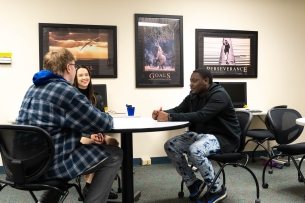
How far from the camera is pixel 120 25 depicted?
4184mm

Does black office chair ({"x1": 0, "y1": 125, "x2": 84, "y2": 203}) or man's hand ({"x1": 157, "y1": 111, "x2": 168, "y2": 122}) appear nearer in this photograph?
black office chair ({"x1": 0, "y1": 125, "x2": 84, "y2": 203})

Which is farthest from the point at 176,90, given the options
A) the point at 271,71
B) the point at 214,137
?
the point at 214,137

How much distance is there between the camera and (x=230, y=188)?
10.3 ft

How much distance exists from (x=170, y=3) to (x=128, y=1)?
586 millimetres

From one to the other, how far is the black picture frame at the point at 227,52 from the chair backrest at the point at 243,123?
1768 millimetres

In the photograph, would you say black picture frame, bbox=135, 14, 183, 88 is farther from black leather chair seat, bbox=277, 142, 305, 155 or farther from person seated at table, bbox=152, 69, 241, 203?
black leather chair seat, bbox=277, 142, 305, 155

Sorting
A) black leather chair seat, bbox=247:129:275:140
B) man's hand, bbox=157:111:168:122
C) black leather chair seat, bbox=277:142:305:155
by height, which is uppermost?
man's hand, bbox=157:111:168:122

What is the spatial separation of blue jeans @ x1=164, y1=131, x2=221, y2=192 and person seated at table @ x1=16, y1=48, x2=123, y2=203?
0.88m

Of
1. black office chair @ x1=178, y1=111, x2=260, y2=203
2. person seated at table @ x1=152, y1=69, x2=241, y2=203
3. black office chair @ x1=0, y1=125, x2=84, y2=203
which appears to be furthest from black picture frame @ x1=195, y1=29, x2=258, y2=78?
black office chair @ x1=0, y1=125, x2=84, y2=203

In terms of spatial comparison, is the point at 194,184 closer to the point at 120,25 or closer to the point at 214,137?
the point at 214,137

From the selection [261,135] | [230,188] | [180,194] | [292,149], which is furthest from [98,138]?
[261,135]

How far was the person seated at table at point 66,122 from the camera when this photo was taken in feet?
5.55

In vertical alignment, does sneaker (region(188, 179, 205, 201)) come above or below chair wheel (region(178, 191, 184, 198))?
above

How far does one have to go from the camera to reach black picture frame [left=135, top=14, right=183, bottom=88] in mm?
4238
